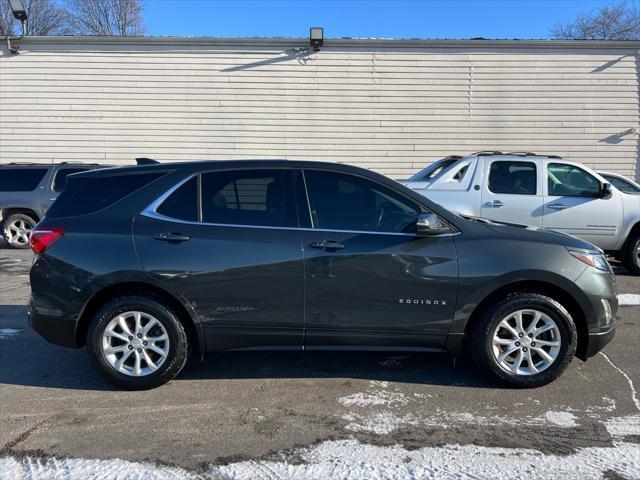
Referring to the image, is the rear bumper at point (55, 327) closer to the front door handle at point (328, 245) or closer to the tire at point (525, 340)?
the front door handle at point (328, 245)

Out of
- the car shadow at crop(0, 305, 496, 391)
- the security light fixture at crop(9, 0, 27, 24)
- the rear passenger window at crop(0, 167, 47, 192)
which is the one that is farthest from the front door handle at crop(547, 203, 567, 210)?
the security light fixture at crop(9, 0, 27, 24)

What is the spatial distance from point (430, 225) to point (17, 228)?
33.3 feet

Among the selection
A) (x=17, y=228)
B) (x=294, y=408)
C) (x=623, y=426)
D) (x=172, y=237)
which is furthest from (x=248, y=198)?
(x=17, y=228)

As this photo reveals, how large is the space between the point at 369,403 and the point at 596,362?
2181 millimetres

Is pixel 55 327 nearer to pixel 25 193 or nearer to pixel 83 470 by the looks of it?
pixel 83 470

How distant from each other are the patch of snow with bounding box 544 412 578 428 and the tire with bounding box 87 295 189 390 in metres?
2.59

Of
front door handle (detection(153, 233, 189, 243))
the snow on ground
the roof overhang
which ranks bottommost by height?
the snow on ground

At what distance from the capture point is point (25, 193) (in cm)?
1077

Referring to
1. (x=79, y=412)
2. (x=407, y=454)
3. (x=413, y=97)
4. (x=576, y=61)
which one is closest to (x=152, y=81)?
(x=413, y=97)

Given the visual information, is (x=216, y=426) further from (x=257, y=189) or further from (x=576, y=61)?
(x=576, y=61)

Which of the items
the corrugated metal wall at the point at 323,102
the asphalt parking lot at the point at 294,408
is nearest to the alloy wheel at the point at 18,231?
the corrugated metal wall at the point at 323,102

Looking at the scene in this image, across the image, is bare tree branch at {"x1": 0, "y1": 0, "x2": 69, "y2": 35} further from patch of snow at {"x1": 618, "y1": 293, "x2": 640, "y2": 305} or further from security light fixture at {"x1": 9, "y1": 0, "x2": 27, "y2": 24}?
patch of snow at {"x1": 618, "y1": 293, "x2": 640, "y2": 305}

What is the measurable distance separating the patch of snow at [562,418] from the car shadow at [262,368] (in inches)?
21.1

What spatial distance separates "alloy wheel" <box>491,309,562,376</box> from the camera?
3887 millimetres
